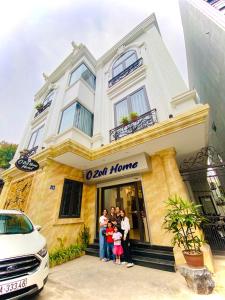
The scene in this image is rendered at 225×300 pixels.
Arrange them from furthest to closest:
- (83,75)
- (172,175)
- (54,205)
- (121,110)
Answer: (83,75) < (121,110) < (54,205) < (172,175)

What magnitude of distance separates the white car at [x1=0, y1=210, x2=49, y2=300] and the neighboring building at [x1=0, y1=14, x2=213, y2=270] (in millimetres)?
2609

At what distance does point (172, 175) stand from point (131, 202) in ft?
7.80

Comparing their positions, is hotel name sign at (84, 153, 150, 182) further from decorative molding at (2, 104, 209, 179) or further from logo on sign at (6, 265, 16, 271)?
logo on sign at (6, 265, 16, 271)

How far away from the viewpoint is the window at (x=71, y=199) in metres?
6.09

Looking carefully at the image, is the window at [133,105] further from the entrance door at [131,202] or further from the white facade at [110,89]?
the entrance door at [131,202]

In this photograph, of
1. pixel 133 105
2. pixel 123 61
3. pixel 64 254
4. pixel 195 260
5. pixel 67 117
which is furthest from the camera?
pixel 123 61

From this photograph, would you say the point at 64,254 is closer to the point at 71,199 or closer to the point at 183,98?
the point at 71,199

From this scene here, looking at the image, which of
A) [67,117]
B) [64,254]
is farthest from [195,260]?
[67,117]

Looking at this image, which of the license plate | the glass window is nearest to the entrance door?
the glass window

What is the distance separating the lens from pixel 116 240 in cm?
482

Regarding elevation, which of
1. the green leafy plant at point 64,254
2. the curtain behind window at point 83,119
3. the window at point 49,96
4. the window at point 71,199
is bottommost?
the green leafy plant at point 64,254

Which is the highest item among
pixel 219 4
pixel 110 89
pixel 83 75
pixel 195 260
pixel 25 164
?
pixel 83 75

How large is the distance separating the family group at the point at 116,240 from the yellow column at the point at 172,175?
1915mm

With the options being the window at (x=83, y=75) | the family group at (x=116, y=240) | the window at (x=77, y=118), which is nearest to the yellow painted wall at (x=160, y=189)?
the family group at (x=116, y=240)
